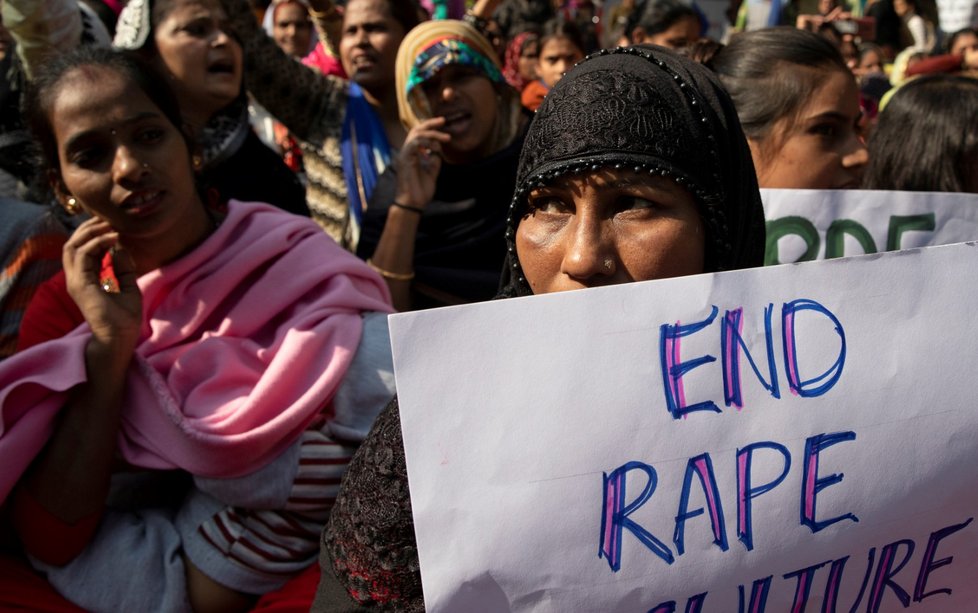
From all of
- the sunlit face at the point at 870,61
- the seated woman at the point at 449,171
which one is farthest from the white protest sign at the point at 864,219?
the sunlit face at the point at 870,61

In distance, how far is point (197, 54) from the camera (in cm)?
335

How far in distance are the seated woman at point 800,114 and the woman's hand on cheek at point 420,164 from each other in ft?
3.88

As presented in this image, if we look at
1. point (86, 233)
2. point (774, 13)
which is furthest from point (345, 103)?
point (774, 13)

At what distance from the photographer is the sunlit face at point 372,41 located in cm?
376

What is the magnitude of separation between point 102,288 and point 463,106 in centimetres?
170

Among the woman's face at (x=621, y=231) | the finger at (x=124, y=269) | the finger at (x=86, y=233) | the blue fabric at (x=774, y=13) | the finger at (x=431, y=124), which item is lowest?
the blue fabric at (x=774, y=13)

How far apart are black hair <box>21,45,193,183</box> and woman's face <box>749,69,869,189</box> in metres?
1.54

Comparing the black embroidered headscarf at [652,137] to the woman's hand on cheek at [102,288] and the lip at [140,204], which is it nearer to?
the woman's hand on cheek at [102,288]

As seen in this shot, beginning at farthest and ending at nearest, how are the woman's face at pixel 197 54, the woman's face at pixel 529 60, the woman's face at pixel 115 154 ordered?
the woman's face at pixel 529 60 → the woman's face at pixel 197 54 → the woman's face at pixel 115 154

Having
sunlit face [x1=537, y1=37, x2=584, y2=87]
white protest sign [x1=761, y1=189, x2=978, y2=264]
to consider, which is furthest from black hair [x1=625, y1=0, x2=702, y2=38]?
white protest sign [x1=761, y1=189, x2=978, y2=264]

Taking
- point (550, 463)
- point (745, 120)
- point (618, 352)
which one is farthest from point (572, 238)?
point (745, 120)

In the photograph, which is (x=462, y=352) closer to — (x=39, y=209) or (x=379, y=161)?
(x=39, y=209)

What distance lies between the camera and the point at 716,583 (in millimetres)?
1122

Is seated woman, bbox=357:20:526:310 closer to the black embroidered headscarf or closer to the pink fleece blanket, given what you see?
the pink fleece blanket
